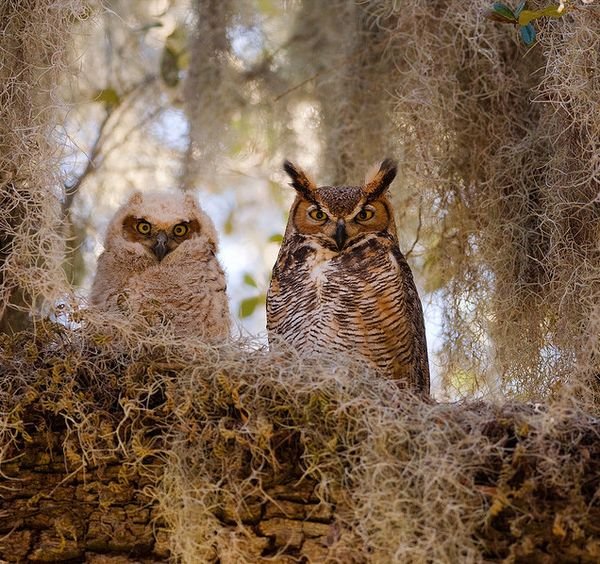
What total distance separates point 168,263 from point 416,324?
76 cm

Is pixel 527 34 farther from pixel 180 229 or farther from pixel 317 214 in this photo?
pixel 180 229

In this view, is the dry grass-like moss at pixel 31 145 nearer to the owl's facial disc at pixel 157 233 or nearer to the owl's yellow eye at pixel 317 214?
the owl's facial disc at pixel 157 233

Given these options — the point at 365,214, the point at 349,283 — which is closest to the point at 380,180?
the point at 365,214

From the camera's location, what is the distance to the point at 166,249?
3.05 metres

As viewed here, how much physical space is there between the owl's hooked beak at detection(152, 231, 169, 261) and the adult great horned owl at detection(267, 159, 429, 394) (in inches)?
13.3

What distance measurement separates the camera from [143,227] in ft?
10.2

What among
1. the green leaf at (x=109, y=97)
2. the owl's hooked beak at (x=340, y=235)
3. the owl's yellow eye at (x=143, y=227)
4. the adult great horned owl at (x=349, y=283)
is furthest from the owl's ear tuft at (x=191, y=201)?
the green leaf at (x=109, y=97)

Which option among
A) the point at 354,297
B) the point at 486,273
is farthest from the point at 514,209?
the point at 354,297

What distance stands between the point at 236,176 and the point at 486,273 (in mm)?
2046

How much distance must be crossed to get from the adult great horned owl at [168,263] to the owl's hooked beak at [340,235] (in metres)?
0.38

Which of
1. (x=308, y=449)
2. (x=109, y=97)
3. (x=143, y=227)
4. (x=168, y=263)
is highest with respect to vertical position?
(x=109, y=97)

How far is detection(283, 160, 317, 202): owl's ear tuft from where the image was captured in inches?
124

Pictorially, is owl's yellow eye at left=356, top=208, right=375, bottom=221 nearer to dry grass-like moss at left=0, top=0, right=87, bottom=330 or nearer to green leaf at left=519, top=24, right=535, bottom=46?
green leaf at left=519, top=24, right=535, bottom=46

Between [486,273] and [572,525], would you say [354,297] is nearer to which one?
[486,273]
